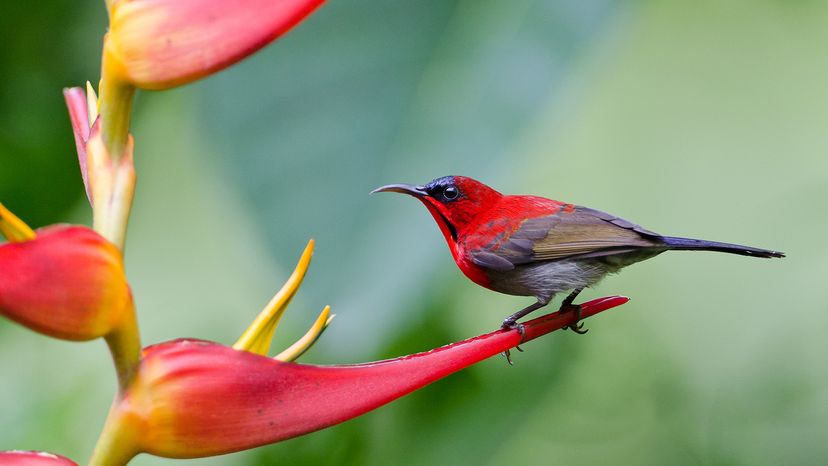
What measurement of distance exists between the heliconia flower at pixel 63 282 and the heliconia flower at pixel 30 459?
0.17ft

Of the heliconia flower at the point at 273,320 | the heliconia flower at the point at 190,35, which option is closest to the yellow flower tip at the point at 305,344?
the heliconia flower at the point at 273,320

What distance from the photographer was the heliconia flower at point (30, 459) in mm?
323

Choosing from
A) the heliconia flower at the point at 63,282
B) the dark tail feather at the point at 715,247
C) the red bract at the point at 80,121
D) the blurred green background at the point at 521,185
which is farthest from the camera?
the blurred green background at the point at 521,185

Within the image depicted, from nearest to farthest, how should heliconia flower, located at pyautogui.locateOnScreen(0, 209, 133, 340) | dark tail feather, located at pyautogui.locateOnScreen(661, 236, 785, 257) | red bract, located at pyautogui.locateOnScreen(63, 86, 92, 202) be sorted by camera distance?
heliconia flower, located at pyautogui.locateOnScreen(0, 209, 133, 340)
red bract, located at pyautogui.locateOnScreen(63, 86, 92, 202)
dark tail feather, located at pyautogui.locateOnScreen(661, 236, 785, 257)

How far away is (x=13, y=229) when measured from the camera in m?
0.30

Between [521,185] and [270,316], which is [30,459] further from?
[521,185]

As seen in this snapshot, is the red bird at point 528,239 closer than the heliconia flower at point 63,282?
No

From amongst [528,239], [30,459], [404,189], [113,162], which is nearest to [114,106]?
[113,162]

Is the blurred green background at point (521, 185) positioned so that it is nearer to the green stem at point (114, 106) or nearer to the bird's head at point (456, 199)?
the bird's head at point (456, 199)

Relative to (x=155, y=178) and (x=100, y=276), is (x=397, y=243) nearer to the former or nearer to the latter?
(x=155, y=178)

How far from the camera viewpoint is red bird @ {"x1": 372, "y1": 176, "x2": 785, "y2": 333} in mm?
702

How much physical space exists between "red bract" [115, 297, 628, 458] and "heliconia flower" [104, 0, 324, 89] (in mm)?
97

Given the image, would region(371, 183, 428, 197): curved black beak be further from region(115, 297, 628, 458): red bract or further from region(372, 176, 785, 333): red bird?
Result: region(115, 297, 628, 458): red bract

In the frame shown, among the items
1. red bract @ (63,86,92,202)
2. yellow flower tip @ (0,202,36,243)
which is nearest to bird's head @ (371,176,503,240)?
red bract @ (63,86,92,202)
